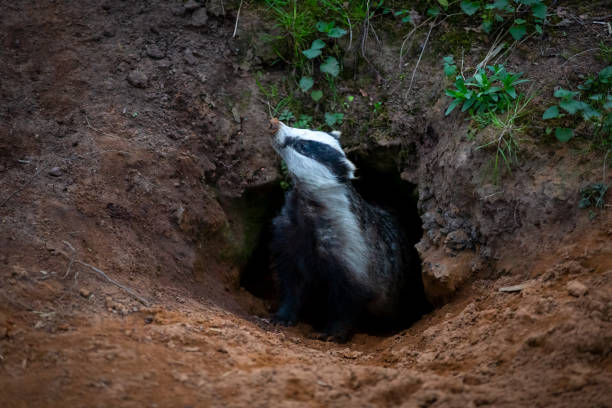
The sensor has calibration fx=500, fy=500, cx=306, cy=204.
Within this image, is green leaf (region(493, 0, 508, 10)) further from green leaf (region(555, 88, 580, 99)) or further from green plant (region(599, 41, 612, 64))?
green leaf (region(555, 88, 580, 99))

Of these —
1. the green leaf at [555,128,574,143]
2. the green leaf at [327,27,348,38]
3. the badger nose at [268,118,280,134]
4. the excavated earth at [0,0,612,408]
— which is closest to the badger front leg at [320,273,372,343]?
the excavated earth at [0,0,612,408]

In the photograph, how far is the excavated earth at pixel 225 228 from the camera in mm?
2070

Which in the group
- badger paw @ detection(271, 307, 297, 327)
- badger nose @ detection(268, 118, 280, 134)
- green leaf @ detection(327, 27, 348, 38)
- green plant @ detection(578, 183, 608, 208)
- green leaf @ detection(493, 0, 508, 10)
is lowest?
badger paw @ detection(271, 307, 297, 327)

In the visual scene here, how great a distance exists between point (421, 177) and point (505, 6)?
141 cm

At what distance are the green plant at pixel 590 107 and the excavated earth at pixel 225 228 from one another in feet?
0.34

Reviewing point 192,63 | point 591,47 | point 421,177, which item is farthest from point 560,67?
point 192,63

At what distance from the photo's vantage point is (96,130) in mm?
3639

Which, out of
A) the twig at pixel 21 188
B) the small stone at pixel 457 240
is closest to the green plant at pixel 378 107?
the small stone at pixel 457 240

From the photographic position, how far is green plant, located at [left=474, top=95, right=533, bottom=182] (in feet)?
10.7

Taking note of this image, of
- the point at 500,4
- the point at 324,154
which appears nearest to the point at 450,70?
the point at 500,4

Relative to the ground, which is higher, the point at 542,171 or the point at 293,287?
the point at 542,171

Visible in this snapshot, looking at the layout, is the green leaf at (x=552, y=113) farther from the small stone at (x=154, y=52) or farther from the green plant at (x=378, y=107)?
the small stone at (x=154, y=52)

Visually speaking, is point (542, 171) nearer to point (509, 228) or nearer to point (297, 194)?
point (509, 228)

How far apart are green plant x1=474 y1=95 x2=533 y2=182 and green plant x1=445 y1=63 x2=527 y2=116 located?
60 millimetres
